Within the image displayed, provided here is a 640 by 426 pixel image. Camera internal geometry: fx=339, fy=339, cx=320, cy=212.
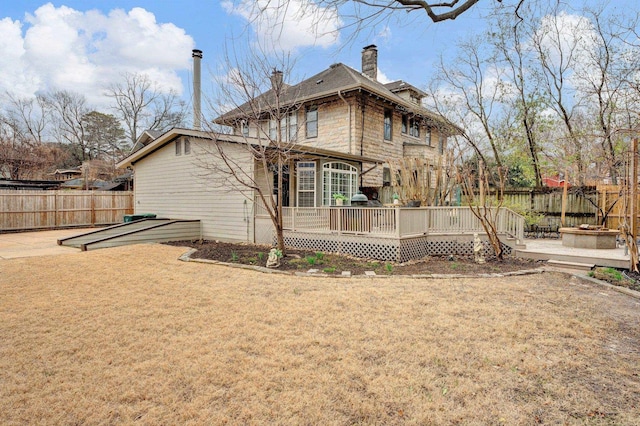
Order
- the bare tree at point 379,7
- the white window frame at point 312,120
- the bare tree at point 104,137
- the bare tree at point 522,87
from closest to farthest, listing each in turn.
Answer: the bare tree at point 379,7 < the bare tree at point 522,87 < the white window frame at point 312,120 < the bare tree at point 104,137

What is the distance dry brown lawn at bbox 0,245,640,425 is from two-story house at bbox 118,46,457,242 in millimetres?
5195

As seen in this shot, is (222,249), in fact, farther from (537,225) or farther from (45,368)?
(537,225)

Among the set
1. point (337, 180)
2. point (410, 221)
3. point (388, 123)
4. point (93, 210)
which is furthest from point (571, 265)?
point (93, 210)

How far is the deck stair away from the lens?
10328 mm

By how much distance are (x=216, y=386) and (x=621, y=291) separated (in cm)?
645

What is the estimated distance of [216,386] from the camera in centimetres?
266

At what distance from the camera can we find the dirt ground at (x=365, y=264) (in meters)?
7.00

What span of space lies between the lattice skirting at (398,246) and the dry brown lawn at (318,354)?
7.78ft

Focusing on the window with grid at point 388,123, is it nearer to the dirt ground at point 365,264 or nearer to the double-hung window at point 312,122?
the double-hung window at point 312,122

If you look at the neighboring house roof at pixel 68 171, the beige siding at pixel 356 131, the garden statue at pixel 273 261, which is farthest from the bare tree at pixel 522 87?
the neighboring house roof at pixel 68 171

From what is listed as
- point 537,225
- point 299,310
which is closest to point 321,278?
point 299,310

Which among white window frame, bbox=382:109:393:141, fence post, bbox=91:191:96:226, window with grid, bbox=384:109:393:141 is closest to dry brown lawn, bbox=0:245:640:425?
white window frame, bbox=382:109:393:141

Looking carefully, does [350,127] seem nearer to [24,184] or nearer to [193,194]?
[193,194]

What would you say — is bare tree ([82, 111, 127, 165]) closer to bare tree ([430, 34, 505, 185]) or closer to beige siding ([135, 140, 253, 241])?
beige siding ([135, 140, 253, 241])
